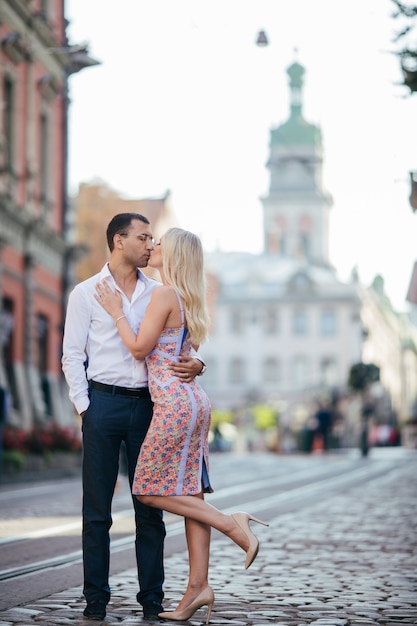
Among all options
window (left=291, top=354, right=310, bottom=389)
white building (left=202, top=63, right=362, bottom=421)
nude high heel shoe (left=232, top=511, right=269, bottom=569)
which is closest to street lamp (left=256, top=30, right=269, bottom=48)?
nude high heel shoe (left=232, top=511, right=269, bottom=569)

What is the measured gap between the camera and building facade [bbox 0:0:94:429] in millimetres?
30672

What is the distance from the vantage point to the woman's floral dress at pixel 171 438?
6.70m

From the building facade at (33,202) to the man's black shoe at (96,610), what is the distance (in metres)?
21.4

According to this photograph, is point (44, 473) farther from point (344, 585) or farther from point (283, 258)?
point (283, 258)

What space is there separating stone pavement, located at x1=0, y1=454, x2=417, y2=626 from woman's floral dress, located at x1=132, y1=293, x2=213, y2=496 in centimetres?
65

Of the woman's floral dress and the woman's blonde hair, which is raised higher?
the woman's blonde hair

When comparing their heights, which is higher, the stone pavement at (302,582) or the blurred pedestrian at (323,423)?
→ the blurred pedestrian at (323,423)

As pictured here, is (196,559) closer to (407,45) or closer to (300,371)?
(407,45)

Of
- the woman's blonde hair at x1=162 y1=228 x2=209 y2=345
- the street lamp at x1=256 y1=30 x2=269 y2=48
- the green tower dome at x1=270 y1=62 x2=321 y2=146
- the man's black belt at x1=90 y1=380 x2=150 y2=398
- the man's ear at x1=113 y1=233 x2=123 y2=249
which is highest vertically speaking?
the green tower dome at x1=270 y1=62 x2=321 y2=146

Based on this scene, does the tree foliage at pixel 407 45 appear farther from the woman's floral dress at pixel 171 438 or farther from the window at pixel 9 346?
the window at pixel 9 346

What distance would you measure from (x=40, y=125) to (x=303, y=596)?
1108 inches

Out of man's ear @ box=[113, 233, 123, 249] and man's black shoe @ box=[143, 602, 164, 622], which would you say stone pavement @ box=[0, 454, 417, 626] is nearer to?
man's black shoe @ box=[143, 602, 164, 622]

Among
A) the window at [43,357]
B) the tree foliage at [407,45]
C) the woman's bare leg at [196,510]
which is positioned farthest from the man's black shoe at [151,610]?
the window at [43,357]

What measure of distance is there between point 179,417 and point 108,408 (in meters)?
Answer: 0.36
